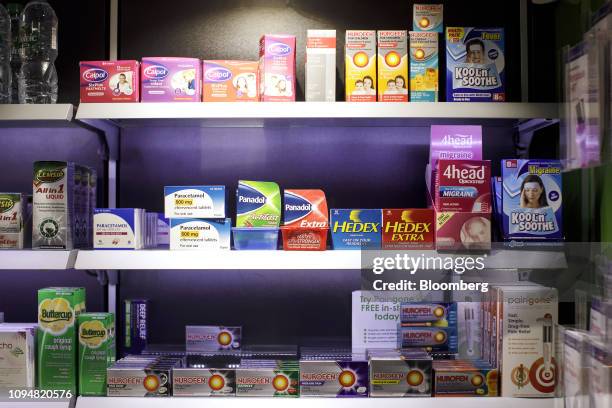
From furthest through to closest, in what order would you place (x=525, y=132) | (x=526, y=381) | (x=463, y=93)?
(x=525, y=132)
(x=463, y=93)
(x=526, y=381)

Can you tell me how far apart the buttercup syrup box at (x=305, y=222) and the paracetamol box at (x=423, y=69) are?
20.1 inches

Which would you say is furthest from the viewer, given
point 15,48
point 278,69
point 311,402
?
point 15,48

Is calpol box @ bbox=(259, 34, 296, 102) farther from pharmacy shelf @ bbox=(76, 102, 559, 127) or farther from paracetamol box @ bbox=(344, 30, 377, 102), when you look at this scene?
paracetamol box @ bbox=(344, 30, 377, 102)

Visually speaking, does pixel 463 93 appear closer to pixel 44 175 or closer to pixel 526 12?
pixel 526 12

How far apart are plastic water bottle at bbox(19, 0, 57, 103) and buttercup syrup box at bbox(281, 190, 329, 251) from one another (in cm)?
103

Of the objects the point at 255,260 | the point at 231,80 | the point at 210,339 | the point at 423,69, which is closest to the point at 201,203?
the point at 255,260

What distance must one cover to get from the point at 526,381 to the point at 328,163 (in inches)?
44.3

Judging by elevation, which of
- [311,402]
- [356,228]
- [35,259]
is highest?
[356,228]

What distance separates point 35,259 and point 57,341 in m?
0.30

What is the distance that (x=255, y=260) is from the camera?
6.98ft

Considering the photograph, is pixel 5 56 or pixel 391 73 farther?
pixel 5 56

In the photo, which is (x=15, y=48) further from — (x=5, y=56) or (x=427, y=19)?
(x=427, y=19)

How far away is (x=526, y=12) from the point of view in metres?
2.57

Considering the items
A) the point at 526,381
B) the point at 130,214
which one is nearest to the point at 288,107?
the point at 130,214
